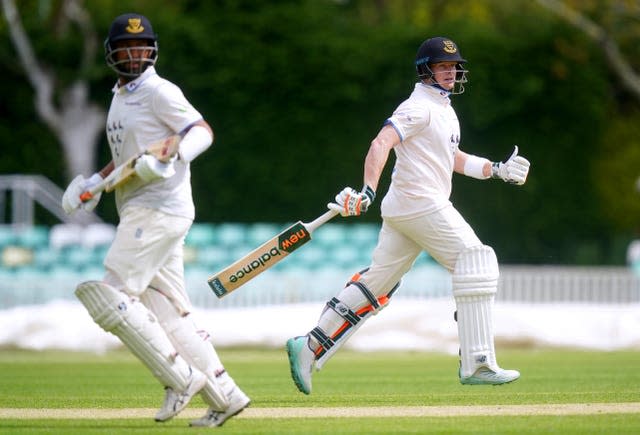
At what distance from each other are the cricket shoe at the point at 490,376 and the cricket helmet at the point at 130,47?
2.39 metres

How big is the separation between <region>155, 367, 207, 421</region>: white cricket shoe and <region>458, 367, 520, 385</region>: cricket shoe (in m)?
1.81

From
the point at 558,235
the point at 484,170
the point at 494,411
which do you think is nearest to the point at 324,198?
the point at 558,235

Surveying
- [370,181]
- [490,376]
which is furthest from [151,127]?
[490,376]

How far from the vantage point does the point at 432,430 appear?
19.5 feet

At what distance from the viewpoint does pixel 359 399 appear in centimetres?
754

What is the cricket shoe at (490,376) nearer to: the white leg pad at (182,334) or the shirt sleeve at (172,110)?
the white leg pad at (182,334)

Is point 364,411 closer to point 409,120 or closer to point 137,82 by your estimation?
point 409,120

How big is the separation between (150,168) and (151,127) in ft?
1.26

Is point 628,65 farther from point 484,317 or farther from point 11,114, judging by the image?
point 484,317

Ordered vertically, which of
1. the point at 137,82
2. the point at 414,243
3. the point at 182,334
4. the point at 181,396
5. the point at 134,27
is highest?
the point at 134,27

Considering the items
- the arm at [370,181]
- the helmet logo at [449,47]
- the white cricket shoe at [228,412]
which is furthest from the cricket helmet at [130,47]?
the helmet logo at [449,47]

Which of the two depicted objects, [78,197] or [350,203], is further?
[350,203]

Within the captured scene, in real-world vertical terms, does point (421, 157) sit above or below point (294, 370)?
above

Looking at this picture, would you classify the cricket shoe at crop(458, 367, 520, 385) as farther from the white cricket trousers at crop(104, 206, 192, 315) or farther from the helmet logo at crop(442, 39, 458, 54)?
the white cricket trousers at crop(104, 206, 192, 315)
